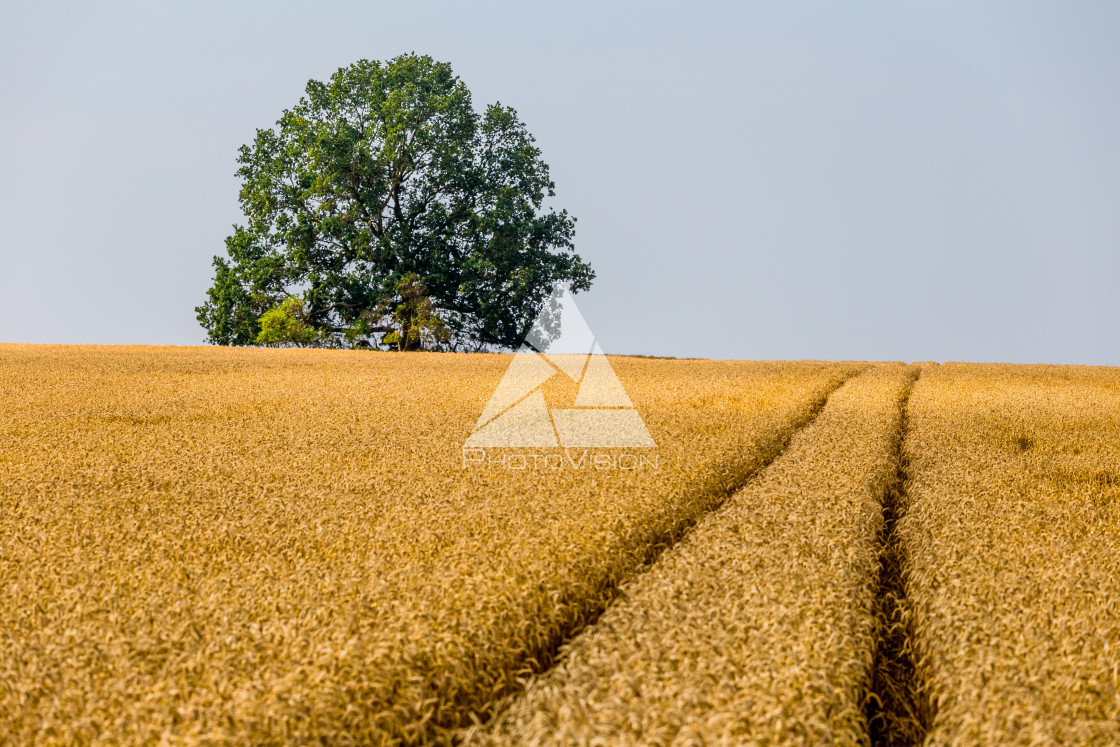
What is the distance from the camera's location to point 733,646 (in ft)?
9.38

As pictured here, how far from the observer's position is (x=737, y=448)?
21.1 feet

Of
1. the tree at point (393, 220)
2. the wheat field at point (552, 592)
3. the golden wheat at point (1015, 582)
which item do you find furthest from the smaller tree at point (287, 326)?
the golden wheat at point (1015, 582)

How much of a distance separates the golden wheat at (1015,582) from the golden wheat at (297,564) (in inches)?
46.9

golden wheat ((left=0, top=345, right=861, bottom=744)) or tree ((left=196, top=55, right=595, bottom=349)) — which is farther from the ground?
tree ((left=196, top=55, right=595, bottom=349))

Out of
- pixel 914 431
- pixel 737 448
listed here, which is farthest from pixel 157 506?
pixel 914 431

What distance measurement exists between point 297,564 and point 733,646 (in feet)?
5.67

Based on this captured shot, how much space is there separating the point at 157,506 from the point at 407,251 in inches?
782

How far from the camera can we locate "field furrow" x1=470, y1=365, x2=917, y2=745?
2.41 metres

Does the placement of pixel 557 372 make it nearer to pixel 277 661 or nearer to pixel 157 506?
pixel 157 506

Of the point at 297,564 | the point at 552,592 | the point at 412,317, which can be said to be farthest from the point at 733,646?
the point at 412,317

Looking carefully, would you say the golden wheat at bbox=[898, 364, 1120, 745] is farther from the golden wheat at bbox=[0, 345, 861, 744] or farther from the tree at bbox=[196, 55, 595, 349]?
the tree at bbox=[196, 55, 595, 349]

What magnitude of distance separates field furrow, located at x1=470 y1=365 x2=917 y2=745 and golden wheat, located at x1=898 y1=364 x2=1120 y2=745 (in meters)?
0.25

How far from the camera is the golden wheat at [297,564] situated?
2467 mm

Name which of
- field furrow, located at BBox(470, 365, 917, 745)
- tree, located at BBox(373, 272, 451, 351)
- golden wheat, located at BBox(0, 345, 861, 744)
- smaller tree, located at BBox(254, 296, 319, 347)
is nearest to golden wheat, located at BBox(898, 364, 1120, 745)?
field furrow, located at BBox(470, 365, 917, 745)
